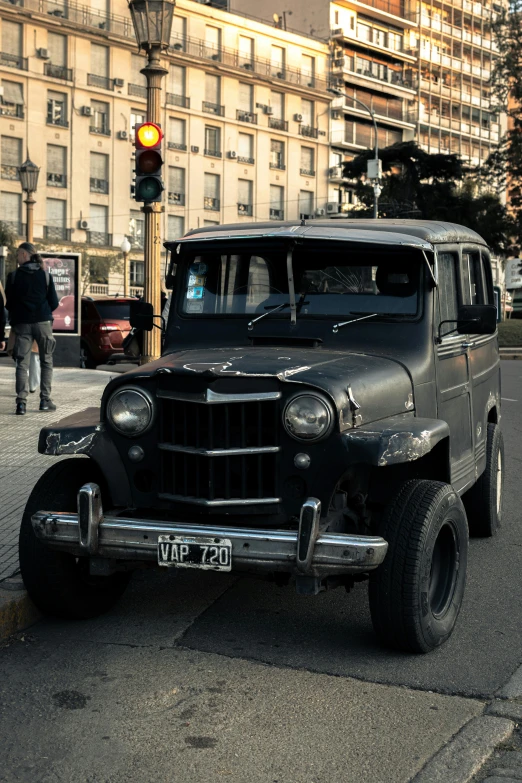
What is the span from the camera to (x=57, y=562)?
5004mm

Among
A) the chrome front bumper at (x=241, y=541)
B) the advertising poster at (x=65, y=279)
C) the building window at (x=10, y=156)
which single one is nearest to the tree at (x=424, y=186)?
the building window at (x=10, y=156)

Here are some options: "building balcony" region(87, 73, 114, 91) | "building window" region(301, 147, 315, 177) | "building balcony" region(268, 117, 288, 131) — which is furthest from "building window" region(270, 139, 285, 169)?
"building balcony" region(87, 73, 114, 91)

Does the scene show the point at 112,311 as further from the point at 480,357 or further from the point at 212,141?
the point at 212,141

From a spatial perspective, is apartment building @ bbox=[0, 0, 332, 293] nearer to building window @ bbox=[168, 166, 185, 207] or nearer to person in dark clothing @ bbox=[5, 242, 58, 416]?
building window @ bbox=[168, 166, 185, 207]

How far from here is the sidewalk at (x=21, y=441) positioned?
649 centimetres

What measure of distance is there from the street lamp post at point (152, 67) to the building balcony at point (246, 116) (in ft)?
196

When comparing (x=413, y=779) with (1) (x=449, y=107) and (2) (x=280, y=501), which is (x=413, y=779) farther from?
(1) (x=449, y=107)

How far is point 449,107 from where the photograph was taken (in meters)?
91.6

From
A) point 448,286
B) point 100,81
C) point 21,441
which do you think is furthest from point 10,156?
point 448,286

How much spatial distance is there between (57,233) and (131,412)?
58876 mm

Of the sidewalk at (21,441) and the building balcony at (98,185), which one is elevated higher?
the building balcony at (98,185)

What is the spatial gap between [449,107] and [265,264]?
90.3 m

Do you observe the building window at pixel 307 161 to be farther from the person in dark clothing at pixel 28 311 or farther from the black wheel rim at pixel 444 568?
the black wheel rim at pixel 444 568

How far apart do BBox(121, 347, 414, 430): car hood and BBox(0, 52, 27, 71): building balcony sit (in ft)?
192
